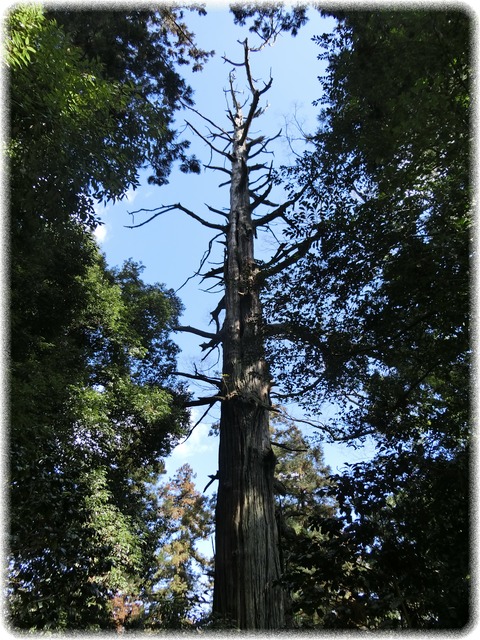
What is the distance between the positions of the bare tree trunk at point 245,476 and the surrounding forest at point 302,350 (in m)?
0.02

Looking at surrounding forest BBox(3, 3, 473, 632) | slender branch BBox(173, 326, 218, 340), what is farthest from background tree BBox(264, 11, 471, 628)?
slender branch BBox(173, 326, 218, 340)

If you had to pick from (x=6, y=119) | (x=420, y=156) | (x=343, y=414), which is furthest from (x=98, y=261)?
(x=420, y=156)

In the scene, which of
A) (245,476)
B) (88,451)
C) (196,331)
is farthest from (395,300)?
(88,451)

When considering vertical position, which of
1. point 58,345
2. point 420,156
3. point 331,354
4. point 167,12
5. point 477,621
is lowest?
point 477,621

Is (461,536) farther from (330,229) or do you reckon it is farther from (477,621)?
(330,229)

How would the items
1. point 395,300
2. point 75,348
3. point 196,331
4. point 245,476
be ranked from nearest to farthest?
point 395,300 < point 245,476 < point 196,331 < point 75,348

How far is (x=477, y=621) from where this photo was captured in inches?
88.2

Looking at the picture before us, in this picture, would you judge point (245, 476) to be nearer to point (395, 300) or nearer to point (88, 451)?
point (395, 300)

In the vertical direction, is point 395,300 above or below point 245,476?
above

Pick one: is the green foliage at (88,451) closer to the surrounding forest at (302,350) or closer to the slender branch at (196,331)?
the surrounding forest at (302,350)

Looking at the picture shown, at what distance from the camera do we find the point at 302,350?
4754 mm

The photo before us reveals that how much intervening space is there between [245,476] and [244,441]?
0.41 metres

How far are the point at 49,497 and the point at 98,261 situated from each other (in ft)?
25.7

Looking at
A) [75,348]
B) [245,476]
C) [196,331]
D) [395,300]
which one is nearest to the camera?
[395,300]
